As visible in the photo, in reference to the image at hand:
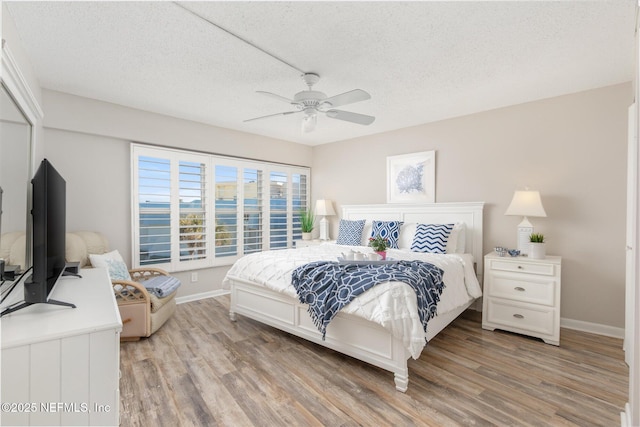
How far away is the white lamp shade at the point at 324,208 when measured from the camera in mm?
5375

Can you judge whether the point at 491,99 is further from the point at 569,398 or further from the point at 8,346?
the point at 8,346

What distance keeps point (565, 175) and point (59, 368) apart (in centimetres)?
436

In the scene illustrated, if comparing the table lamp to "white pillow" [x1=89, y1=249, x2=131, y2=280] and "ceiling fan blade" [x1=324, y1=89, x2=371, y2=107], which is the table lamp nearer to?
"ceiling fan blade" [x1=324, y1=89, x2=371, y2=107]

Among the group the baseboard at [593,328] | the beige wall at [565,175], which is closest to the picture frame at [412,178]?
the beige wall at [565,175]

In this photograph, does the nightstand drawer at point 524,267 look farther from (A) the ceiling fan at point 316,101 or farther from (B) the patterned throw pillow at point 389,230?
(A) the ceiling fan at point 316,101

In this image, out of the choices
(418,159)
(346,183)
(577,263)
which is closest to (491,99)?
(418,159)

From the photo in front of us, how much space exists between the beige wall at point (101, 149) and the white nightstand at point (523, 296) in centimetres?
384

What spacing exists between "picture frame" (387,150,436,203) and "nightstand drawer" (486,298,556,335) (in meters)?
1.62

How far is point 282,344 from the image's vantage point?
2.94 meters

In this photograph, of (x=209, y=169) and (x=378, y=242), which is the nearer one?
(x=378, y=242)

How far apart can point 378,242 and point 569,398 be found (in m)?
1.82

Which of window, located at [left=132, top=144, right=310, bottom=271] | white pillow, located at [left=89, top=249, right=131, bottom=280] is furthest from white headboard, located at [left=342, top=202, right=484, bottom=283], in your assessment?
white pillow, located at [left=89, top=249, right=131, bottom=280]

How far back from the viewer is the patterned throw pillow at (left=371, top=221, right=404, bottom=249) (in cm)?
407

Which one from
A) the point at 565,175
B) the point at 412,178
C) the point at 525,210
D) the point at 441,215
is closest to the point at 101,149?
the point at 412,178
